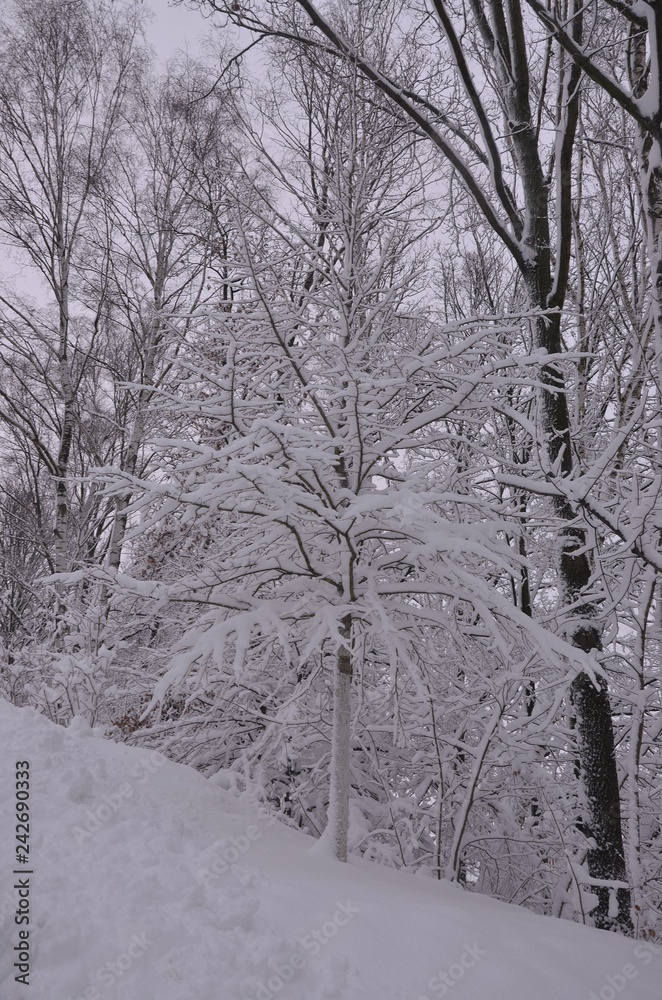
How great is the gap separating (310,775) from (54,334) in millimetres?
7167

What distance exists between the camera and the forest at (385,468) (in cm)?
329

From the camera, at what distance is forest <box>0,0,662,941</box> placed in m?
3.29

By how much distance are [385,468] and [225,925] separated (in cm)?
244

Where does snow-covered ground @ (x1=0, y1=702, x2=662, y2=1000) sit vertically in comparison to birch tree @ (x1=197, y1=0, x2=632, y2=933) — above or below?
below

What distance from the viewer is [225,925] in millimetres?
2004

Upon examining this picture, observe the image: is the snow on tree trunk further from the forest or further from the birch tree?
the birch tree

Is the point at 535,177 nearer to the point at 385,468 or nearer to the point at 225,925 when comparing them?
the point at 385,468

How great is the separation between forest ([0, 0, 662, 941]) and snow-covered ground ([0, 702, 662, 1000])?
575mm

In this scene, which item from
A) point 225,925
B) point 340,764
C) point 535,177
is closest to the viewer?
point 225,925

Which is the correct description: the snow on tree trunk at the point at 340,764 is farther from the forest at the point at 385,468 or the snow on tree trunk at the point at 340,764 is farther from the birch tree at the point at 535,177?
the birch tree at the point at 535,177

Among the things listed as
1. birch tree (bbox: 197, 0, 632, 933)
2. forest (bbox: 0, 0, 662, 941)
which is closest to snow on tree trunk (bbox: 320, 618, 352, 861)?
forest (bbox: 0, 0, 662, 941)

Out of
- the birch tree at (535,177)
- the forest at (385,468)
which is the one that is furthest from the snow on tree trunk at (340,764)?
the birch tree at (535,177)

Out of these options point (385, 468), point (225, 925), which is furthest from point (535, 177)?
point (225, 925)

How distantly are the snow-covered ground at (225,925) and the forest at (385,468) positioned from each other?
575 mm
